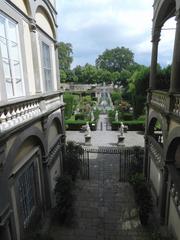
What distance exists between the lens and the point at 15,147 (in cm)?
435

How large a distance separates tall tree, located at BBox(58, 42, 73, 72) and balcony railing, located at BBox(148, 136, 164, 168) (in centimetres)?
4422

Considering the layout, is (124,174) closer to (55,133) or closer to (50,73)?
(55,133)

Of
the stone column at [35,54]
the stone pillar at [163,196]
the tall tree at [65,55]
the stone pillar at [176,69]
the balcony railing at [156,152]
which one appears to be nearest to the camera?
the stone pillar at [176,69]

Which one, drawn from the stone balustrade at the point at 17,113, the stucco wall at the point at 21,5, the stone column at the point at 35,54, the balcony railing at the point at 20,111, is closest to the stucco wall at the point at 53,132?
the balcony railing at the point at 20,111

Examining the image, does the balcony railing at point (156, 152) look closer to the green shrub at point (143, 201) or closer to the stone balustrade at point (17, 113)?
the green shrub at point (143, 201)

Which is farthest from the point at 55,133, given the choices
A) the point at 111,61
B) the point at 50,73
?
the point at 111,61

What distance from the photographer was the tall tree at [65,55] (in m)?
48.0

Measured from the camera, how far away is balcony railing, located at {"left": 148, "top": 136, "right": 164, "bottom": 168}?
6.75 metres

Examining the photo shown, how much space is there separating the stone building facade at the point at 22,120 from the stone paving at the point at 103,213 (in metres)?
1.38

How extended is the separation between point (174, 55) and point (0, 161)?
223 inches

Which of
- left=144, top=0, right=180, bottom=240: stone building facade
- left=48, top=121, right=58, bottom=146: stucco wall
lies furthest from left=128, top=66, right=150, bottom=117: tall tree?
left=48, top=121, right=58, bottom=146: stucco wall

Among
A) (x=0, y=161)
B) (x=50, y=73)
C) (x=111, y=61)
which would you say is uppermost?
(x=111, y=61)

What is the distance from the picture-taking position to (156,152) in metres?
7.53

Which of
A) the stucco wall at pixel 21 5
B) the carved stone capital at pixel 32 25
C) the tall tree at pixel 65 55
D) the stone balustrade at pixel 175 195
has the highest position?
the tall tree at pixel 65 55
